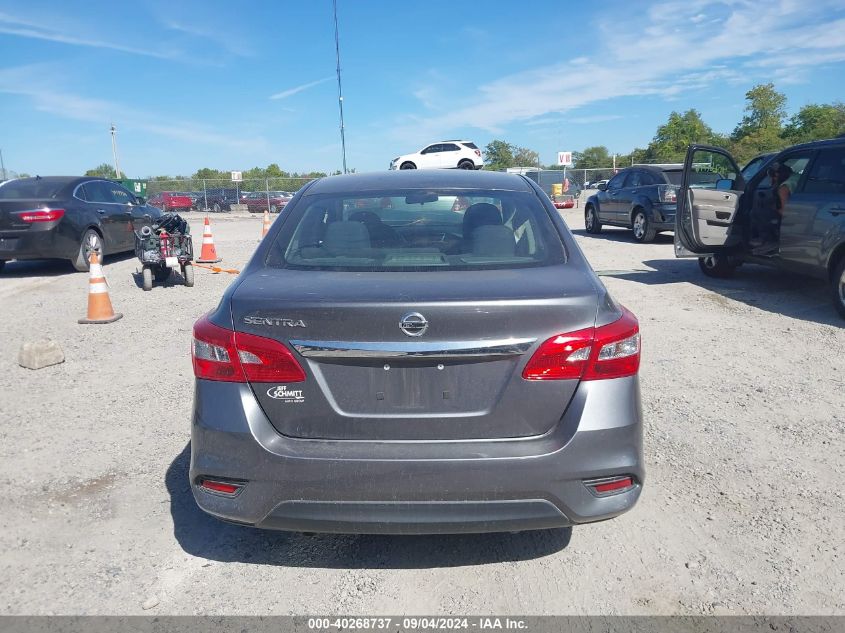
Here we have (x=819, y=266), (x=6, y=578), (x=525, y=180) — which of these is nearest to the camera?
(x=6, y=578)

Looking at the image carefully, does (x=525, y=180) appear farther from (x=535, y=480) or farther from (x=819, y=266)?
(x=819, y=266)

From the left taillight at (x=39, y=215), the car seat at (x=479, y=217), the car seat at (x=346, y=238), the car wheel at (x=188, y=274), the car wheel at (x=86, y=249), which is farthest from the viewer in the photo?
the car wheel at (x=86, y=249)

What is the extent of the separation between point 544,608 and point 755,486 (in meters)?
1.67

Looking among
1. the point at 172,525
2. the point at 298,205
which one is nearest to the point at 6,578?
the point at 172,525

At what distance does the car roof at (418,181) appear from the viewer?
352cm

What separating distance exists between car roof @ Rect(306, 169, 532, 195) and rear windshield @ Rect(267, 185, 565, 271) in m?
0.08

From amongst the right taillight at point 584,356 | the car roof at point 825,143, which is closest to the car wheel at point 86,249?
the right taillight at point 584,356

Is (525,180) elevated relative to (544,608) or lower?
elevated

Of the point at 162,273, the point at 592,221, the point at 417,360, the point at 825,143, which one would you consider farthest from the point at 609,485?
the point at 592,221

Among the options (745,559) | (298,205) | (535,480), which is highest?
(298,205)

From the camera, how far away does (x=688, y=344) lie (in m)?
6.41

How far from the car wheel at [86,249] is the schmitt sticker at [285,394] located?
33.0 ft

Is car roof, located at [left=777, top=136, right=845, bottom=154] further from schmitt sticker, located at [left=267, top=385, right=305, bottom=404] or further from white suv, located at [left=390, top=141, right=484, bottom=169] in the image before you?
white suv, located at [left=390, top=141, right=484, bottom=169]

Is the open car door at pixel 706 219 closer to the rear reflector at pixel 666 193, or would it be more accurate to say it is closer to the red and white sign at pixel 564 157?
the rear reflector at pixel 666 193
